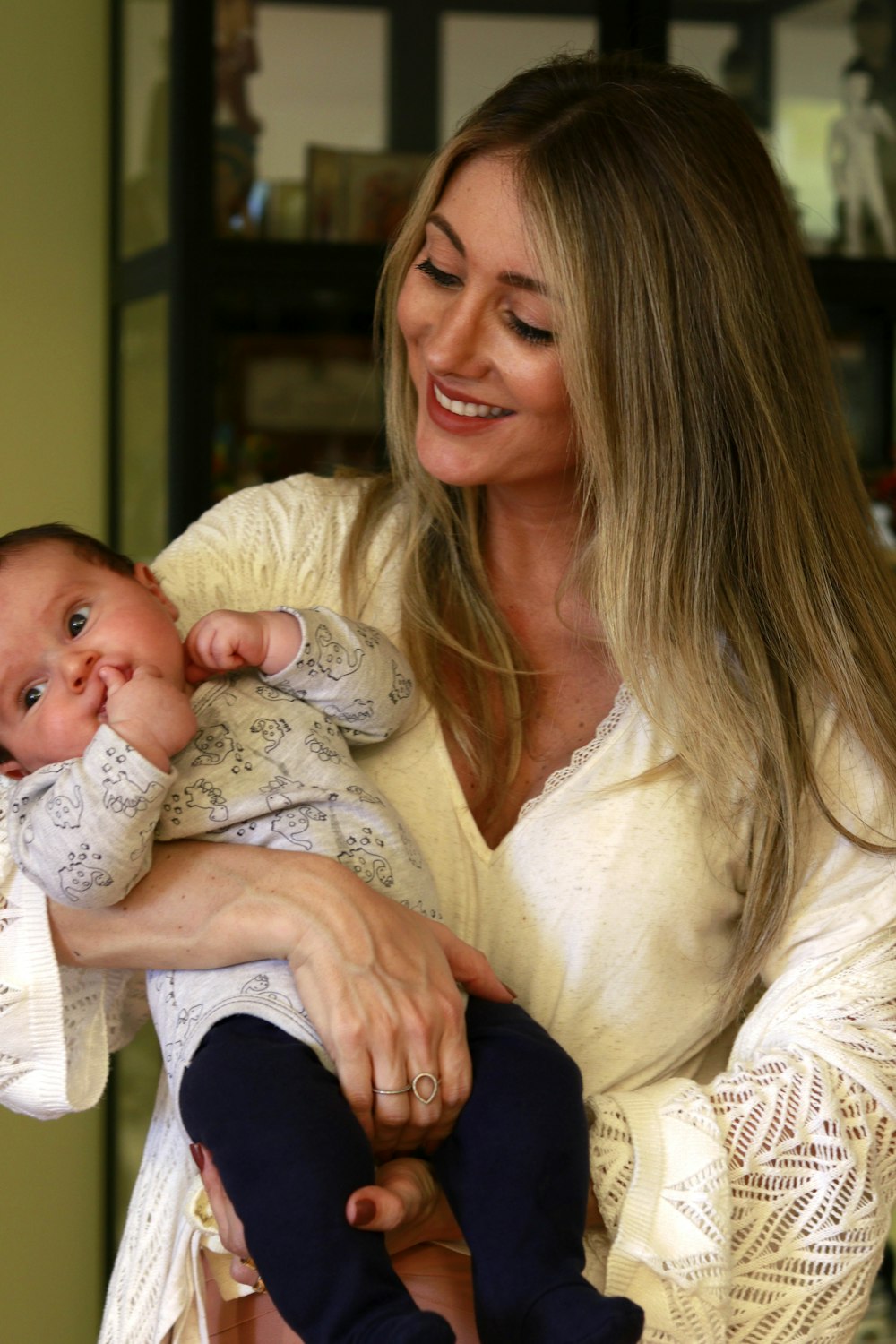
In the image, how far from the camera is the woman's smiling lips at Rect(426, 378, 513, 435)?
1.68m

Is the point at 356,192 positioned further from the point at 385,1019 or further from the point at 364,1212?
the point at 364,1212

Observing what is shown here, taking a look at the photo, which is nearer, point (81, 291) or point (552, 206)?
point (552, 206)

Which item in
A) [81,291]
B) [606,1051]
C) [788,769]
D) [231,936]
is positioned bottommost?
[606,1051]

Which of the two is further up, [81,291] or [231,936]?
[81,291]

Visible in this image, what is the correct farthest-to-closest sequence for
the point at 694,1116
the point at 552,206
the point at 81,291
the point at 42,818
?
the point at 81,291 < the point at 552,206 < the point at 694,1116 < the point at 42,818

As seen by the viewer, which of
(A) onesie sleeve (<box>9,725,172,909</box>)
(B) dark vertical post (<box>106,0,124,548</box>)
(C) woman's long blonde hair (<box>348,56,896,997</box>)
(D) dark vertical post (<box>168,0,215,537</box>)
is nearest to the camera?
(A) onesie sleeve (<box>9,725,172,909</box>)

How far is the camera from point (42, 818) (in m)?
1.34

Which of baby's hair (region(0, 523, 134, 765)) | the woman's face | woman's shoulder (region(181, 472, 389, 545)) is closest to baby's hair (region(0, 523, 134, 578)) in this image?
baby's hair (region(0, 523, 134, 765))

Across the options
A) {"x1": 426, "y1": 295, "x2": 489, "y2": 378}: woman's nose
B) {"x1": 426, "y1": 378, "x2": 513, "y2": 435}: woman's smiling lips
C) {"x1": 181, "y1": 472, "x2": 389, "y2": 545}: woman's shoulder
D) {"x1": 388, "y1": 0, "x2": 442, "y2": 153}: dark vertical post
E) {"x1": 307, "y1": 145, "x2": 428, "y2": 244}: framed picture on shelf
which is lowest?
{"x1": 181, "y1": 472, "x2": 389, "y2": 545}: woman's shoulder

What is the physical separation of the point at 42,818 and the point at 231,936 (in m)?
0.21

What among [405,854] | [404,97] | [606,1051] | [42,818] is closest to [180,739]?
[42,818]

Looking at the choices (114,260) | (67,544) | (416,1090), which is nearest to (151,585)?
(67,544)

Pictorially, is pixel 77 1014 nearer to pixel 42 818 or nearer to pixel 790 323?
pixel 42 818

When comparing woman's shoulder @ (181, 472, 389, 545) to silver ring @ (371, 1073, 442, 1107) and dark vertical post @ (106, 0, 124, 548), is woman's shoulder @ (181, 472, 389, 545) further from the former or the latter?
dark vertical post @ (106, 0, 124, 548)
